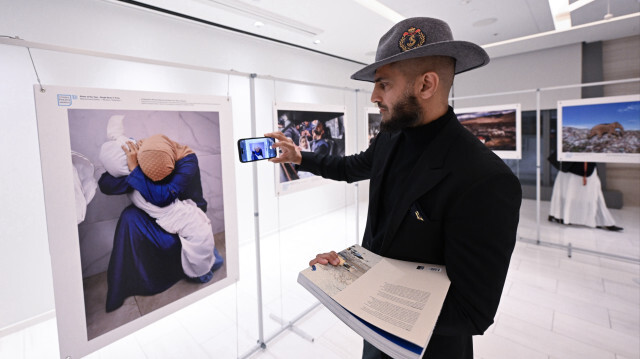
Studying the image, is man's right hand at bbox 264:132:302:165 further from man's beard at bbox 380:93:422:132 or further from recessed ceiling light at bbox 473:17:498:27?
recessed ceiling light at bbox 473:17:498:27

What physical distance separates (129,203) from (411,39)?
1.37m

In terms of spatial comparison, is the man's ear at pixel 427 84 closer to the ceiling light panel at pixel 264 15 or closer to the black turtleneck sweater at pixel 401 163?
the black turtleneck sweater at pixel 401 163

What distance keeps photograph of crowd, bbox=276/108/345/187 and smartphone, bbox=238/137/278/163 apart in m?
0.69

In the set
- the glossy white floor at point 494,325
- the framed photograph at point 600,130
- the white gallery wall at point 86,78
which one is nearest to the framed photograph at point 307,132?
the white gallery wall at point 86,78

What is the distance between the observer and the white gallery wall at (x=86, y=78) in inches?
95.7

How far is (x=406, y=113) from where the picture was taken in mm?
912

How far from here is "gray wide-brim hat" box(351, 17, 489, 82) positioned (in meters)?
0.81

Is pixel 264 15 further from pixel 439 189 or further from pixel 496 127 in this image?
pixel 496 127

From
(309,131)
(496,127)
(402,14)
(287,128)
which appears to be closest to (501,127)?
(496,127)

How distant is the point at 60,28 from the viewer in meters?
2.66

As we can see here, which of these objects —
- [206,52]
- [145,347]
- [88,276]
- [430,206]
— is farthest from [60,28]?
[430,206]

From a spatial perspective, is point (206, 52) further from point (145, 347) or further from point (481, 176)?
point (481, 176)

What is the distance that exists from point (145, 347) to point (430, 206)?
2.51 meters

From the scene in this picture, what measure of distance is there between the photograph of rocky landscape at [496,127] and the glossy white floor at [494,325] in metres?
1.66
